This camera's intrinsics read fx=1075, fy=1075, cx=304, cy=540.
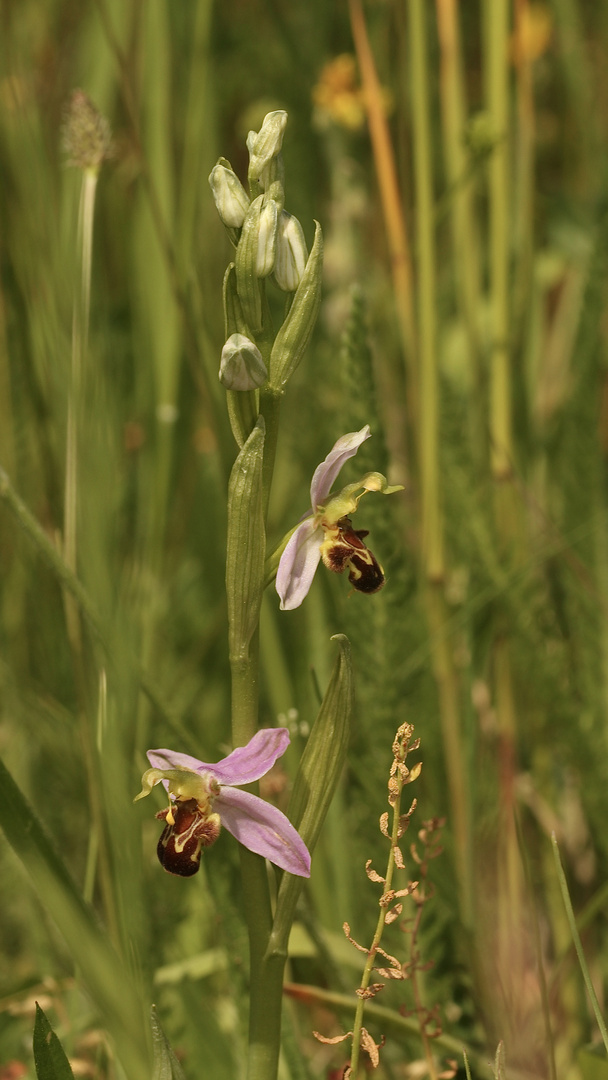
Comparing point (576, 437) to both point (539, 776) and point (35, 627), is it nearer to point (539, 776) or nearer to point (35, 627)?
point (539, 776)

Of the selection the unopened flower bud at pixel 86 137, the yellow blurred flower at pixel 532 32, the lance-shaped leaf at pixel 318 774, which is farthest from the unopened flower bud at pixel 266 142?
the yellow blurred flower at pixel 532 32

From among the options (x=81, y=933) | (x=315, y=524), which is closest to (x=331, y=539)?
(x=315, y=524)

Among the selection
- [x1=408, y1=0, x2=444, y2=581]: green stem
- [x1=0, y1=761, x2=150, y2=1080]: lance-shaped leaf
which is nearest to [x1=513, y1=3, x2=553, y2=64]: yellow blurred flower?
[x1=408, y1=0, x2=444, y2=581]: green stem

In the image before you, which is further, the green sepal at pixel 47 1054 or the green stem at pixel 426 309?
the green stem at pixel 426 309

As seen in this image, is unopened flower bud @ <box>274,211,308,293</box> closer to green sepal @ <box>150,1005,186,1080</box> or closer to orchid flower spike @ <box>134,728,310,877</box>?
orchid flower spike @ <box>134,728,310,877</box>

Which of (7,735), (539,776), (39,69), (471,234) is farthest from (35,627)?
(39,69)

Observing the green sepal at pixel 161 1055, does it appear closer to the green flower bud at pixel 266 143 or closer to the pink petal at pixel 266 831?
the pink petal at pixel 266 831

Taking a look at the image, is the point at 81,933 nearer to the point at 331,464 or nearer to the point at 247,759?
the point at 247,759

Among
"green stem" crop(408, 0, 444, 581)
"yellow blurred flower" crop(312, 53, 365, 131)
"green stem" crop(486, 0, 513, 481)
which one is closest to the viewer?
"green stem" crop(408, 0, 444, 581)
